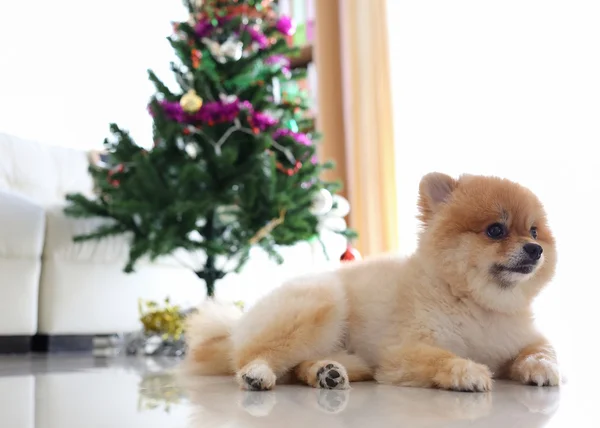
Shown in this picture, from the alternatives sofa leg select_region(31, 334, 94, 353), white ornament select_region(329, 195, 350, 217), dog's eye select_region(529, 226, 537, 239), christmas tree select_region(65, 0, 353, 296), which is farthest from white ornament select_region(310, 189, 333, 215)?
dog's eye select_region(529, 226, 537, 239)

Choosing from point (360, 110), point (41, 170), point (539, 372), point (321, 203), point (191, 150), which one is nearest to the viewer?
point (539, 372)

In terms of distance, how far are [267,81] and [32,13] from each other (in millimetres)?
2910

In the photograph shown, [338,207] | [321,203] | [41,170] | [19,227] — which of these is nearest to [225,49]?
[321,203]

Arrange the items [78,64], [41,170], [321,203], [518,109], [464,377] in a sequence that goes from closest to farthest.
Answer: [464,377] < [321,203] < [518,109] < [41,170] < [78,64]

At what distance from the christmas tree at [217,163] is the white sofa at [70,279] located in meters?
0.13

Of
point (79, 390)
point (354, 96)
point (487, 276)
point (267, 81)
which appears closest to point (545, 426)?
point (487, 276)

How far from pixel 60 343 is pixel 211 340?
1713mm

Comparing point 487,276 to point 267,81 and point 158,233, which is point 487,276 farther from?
point 267,81

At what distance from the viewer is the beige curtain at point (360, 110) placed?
4.62 m

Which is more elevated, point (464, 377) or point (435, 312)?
point (435, 312)

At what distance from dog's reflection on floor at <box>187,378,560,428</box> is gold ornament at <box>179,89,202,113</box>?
6.44 feet

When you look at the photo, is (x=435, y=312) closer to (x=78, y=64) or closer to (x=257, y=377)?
(x=257, y=377)

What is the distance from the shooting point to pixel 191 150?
10.5ft

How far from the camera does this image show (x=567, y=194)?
3.50 metres
